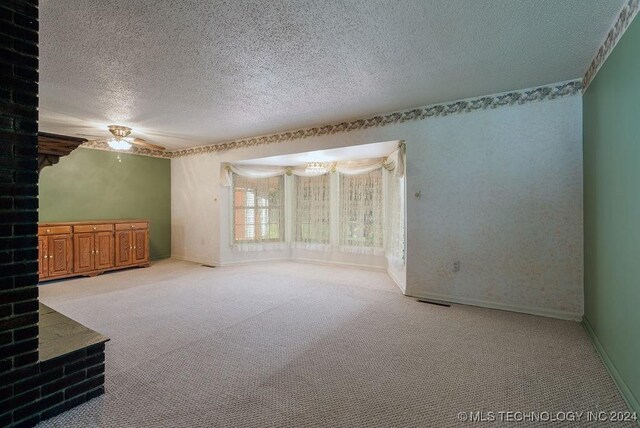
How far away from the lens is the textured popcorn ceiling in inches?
72.7

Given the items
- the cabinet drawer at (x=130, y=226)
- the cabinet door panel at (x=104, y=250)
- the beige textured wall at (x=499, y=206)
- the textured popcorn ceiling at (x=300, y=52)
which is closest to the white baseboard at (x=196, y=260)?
the cabinet drawer at (x=130, y=226)

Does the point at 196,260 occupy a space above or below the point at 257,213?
below

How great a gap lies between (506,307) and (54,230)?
20.1ft

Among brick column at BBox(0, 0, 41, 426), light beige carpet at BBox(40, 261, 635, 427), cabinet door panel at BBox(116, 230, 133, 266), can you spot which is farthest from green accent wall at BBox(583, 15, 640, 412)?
cabinet door panel at BBox(116, 230, 133, 266)

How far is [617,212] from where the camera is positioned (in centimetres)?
194

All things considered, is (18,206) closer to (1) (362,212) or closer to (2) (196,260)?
(1) (362,212)

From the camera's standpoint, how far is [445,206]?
3537mm

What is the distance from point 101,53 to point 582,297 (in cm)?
482

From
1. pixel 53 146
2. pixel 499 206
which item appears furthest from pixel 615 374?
pixel 53 146

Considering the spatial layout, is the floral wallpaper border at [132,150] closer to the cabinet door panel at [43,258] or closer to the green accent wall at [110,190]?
the green accent wall at [110,190]

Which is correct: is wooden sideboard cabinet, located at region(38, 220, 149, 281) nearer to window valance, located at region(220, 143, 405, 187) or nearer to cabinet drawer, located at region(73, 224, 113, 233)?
cabinet drawer, located at region(73, 224, 113, 233)

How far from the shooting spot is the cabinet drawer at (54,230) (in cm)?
425

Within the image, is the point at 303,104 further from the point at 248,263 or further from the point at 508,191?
the point at 248,263

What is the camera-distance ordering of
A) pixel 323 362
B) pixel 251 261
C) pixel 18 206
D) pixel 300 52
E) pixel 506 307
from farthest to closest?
pixel 251 261 < pixel 506 307 < pixel 300 52 < pixel 323 362 < pixel 18 206
